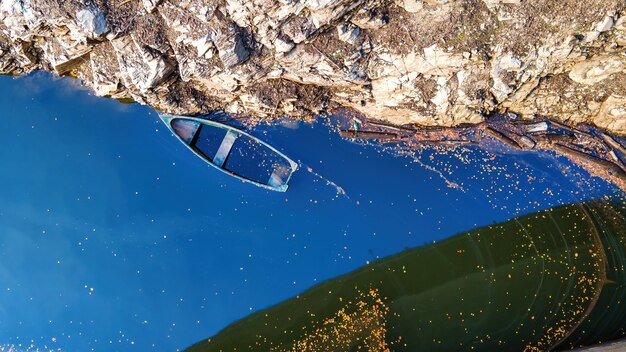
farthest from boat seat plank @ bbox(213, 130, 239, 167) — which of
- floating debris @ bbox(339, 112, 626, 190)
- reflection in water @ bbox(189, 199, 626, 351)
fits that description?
reflection in water @ bbox(189, 199, 626, 351)

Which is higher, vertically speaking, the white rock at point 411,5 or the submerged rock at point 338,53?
the white rock at point 411,5

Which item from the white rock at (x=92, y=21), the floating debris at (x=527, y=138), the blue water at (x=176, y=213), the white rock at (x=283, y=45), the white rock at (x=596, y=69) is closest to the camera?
the white rock at (x=92, y=21)

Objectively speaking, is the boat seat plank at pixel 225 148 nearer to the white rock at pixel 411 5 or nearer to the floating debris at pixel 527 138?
the floating debris at pixel 527 138

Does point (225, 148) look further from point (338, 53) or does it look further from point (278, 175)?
point (338, 53)

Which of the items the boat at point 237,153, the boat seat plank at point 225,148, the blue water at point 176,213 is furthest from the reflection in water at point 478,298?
the boat seat plank at point 225,148

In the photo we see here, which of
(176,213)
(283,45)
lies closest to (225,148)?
(176,213)

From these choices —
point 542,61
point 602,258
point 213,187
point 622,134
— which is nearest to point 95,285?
point 213,187
